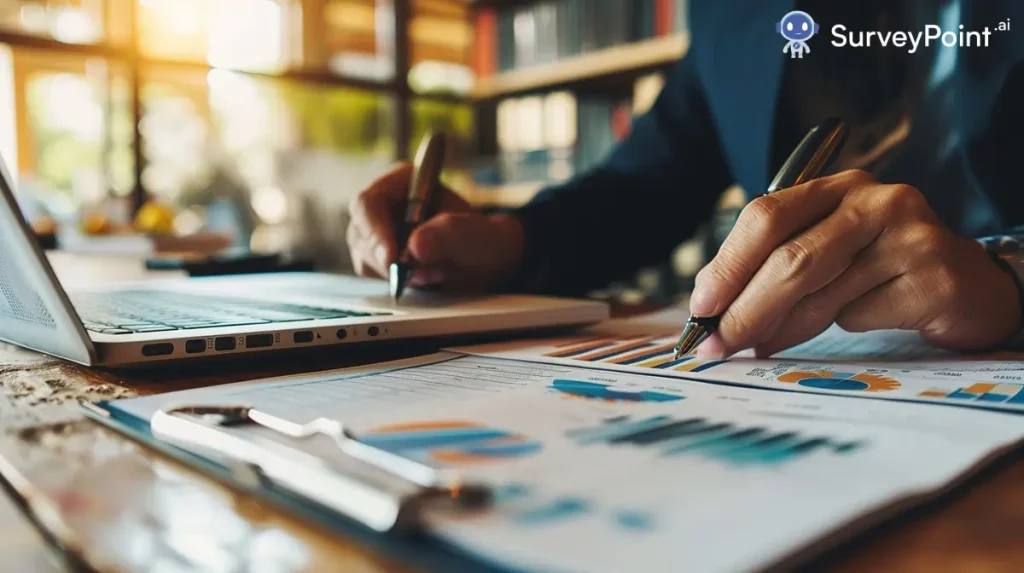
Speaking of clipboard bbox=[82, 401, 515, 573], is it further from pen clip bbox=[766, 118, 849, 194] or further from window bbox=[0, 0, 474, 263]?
window bbox=[0, 0, 474, 263]

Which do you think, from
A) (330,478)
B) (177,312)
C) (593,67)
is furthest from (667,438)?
(593,67)

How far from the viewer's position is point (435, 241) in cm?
66

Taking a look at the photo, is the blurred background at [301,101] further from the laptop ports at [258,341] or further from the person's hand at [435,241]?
the laptop ports at [258,341]

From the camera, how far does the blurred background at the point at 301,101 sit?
2.09 m

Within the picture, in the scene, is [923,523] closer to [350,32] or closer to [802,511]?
[802,511]

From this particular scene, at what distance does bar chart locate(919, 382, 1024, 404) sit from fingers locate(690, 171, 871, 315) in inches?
4.4

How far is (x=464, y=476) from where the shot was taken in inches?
8.9

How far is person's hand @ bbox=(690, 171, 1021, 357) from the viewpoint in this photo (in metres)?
0.42

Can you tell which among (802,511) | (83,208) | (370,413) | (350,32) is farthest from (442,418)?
(350,32)

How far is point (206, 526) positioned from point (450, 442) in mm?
81

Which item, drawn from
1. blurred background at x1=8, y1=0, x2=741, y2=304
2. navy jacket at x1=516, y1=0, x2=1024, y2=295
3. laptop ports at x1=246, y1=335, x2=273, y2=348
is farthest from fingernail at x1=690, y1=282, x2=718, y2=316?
blurred background at x1=8, y1=0, x2=741, y2=304

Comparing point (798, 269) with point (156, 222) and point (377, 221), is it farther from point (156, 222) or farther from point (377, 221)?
point (156, 222)

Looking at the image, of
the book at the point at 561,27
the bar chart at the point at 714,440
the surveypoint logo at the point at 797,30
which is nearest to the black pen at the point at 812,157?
the bar chart at the point at 714,440

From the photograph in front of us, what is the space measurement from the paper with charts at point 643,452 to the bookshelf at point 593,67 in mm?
1602
